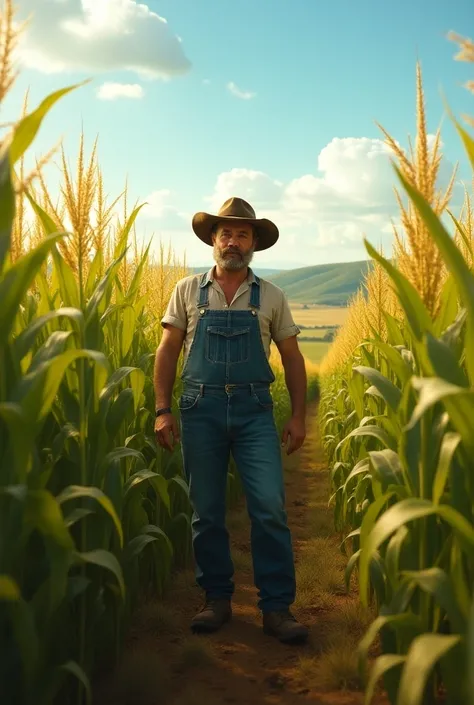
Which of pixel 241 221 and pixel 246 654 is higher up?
pixel 241 221

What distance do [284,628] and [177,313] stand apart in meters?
1.86

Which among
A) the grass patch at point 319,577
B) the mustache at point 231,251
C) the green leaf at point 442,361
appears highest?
the mustache at point 231,251

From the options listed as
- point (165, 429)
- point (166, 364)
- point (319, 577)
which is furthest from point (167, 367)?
point (319, 577)

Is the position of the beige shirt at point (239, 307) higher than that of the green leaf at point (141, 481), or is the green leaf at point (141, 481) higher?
the beige shirt at point (239, 307)

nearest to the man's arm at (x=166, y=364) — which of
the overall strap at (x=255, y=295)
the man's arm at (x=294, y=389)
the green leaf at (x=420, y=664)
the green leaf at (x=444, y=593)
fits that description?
the overall strap at (x=255, y=295)

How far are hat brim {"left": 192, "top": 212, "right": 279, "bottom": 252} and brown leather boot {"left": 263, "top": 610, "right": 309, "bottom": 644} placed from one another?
217cm

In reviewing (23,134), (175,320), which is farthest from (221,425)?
(23,134)

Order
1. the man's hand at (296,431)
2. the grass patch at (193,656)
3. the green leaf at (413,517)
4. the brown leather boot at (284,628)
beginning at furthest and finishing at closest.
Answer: the man's hand at (296,431)
the brown leather boot at (284,628)
the grass patch at (193,656)
the green leaf at (413,517)

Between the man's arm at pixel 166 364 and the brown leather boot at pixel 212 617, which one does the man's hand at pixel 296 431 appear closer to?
the man's arm at pixel 166 364

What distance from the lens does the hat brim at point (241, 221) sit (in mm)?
4004

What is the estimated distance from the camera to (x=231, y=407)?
12.4 feet

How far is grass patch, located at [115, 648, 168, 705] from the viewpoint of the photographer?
294 centimetres

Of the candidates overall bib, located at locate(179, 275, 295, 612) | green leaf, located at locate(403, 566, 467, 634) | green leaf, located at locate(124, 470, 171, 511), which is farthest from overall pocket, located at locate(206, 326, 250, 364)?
green leaf, located at locate(403, 566, 467, 634)

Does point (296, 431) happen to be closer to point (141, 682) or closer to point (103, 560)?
point (141, 682)
